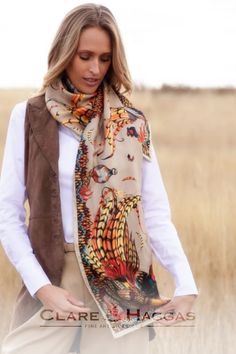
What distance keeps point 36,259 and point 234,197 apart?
12.6ft

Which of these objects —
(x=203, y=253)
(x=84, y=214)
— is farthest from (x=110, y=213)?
(x=203, y=253)

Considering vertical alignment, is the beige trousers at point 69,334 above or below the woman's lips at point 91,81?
below

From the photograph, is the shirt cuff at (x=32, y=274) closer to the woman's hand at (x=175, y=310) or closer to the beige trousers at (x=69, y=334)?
the beige trousers at (x=69, y=334)

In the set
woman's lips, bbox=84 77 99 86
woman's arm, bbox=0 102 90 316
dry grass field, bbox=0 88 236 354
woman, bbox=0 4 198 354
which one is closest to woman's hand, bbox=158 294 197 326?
woman, bbox=0 4 198 354

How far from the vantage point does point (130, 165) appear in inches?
85.3

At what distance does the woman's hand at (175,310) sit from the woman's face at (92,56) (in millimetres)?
564

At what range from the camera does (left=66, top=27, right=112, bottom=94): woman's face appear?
2.14 meters

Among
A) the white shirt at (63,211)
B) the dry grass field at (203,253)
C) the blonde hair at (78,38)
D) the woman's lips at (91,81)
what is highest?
the blonde hair at (78,38)

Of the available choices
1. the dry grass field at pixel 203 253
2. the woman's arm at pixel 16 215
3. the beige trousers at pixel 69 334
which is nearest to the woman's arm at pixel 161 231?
the beige trousers at pixel 69 334

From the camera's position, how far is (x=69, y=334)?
A: 2.12m

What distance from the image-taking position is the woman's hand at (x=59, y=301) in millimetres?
2018

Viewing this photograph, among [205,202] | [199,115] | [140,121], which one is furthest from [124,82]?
[199,115]

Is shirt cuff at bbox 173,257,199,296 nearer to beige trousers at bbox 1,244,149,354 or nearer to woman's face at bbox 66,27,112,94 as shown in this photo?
beige trousers at bbox 1,244,149,354

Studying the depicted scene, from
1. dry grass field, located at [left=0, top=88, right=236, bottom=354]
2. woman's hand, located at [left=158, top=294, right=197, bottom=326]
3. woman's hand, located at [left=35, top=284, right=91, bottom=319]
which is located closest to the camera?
woman's hand, located at [left=35, top=284, right=91, bottom=319]
